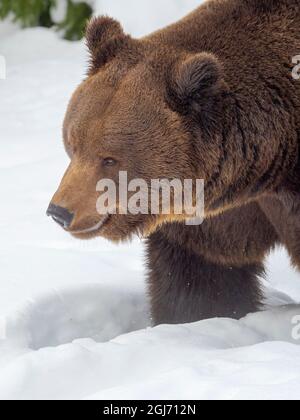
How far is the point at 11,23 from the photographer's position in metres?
11.0

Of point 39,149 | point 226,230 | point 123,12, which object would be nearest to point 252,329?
point 226,230

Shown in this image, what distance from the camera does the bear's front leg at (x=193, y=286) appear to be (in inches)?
226

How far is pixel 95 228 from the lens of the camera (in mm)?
4738

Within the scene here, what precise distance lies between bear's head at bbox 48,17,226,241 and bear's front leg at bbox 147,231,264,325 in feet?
3.16

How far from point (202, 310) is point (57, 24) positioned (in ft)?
18.6

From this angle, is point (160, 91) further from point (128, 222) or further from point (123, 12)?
point (123, 12)

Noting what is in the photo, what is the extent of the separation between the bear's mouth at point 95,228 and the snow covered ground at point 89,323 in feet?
1.64
